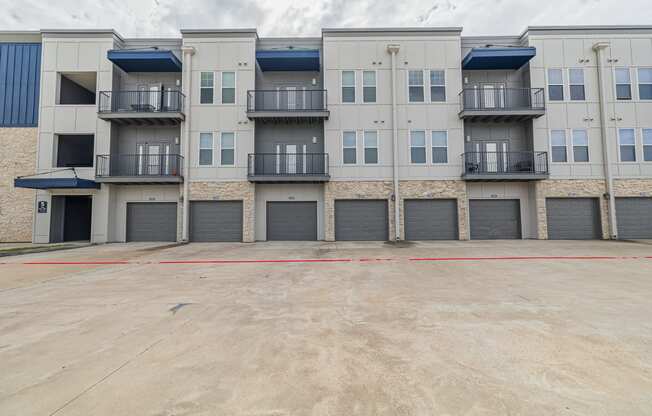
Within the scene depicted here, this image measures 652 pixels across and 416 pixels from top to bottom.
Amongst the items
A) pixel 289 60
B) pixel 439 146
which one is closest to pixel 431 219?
pixel 439 146

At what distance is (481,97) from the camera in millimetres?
16828

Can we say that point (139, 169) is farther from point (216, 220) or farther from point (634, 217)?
point (634, 217)

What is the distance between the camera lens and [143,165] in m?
17.0

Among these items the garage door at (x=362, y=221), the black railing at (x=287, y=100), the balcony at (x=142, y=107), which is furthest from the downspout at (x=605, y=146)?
the balcony at (x=142, y=107)

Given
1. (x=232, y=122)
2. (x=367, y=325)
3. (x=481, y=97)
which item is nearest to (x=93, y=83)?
(x=232, y=122)

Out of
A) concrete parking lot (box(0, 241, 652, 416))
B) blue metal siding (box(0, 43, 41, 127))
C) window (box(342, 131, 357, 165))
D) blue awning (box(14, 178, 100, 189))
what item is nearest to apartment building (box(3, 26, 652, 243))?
window (box(342, 131, 357, 165))

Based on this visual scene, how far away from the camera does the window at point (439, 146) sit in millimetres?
16359

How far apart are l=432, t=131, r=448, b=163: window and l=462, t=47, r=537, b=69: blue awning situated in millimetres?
4426

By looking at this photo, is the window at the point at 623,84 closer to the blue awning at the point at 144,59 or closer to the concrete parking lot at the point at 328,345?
the concrete parking lot at the point at 328,345

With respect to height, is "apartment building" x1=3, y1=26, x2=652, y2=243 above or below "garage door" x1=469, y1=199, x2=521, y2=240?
above

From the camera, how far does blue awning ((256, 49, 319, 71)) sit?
15.8m

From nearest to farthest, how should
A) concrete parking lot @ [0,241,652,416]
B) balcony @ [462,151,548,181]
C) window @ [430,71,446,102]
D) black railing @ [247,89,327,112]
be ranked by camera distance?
concrete parking lot @ [0,241,652,416] → balcony @ [462,151,548,181] → window @ [430,71,446,102] → black railing @ [247,89,327,112]

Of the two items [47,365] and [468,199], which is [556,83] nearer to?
[468,199]

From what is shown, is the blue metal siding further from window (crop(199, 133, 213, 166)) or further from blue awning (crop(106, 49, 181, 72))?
window (crop(199, 133, 213, 166))
